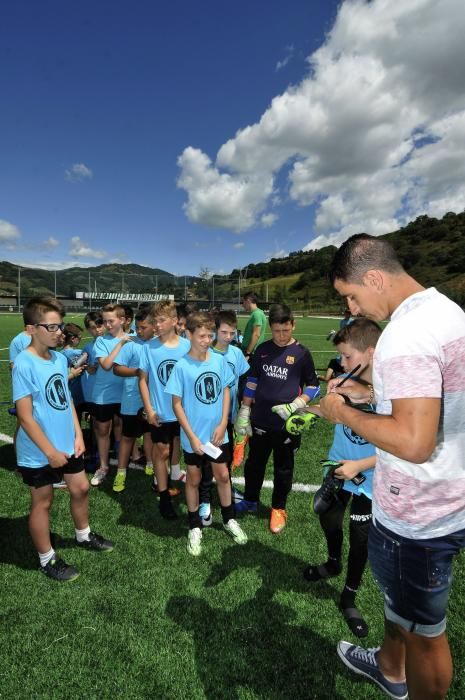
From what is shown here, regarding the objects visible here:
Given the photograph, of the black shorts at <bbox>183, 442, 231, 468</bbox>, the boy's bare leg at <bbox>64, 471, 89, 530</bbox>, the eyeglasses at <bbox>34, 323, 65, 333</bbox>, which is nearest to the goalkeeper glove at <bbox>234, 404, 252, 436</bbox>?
the black shorts at <bbox>183, 442, 231, 468</bbox>

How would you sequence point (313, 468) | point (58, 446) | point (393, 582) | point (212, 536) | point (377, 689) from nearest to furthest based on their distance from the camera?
point (393, 582), point (377, 689), point (58, 446), point (212, 536), point (313, 468)

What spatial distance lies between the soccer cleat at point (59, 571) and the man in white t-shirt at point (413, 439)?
269cm

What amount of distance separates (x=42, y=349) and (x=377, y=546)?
2.91 metres

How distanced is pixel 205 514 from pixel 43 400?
85.1 inches

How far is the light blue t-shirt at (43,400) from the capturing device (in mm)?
3029

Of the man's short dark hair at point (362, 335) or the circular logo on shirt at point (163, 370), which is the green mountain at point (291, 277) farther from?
the circular logo on shirt at point (163, 370)

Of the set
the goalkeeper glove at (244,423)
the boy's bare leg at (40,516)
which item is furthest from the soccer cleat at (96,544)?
the goalkeeper glove at (244,423)

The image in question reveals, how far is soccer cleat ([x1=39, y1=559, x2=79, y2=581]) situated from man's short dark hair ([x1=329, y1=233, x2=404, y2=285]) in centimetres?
334

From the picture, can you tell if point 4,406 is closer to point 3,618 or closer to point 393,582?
point 3,618

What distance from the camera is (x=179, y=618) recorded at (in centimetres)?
283

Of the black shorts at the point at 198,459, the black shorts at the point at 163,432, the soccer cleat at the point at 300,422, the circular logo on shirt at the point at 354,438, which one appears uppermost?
the soccer cleat at the point at 300,422

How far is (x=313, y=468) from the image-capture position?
18.5ft

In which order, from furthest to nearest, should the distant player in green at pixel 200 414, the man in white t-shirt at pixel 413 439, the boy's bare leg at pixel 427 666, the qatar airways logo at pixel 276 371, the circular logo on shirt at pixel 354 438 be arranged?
the qatar airways logo at pixel 276 371 → the distant player in green at pixel 200 414 → the circular logo on shirt at pixel 354 438 → the boy's bare leg at pixel 427 666 → the man in white t-shirt at pixel 413 439

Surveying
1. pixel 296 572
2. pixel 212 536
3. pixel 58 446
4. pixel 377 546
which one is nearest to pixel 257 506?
pixel 212 536
